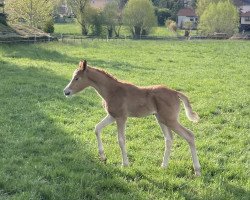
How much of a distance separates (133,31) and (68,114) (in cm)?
6954

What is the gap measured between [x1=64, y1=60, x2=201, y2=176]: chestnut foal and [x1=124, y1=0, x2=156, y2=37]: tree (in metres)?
71.6

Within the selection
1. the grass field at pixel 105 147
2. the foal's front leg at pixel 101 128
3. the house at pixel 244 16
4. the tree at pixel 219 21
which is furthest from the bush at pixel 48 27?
the foal's front leg at pixel 101 128

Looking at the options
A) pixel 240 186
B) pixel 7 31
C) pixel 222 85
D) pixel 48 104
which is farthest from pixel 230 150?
pixel 7 31

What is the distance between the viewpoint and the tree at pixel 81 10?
254ft

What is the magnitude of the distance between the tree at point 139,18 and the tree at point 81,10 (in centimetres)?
753

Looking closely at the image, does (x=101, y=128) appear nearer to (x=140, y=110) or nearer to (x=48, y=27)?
(x=140, y=110)

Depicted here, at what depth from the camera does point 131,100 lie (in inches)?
336

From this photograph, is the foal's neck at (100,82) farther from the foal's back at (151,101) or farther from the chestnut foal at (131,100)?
the foal's back at (151,101)

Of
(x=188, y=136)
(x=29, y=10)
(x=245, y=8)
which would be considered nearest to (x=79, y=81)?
(x=188, y=136)

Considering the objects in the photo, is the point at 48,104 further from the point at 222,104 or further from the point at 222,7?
the point at 222,7

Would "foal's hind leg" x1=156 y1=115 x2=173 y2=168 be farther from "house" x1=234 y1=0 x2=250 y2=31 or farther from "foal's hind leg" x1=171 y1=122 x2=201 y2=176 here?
"house" x1=234 y1=0 x2=250 y2=31

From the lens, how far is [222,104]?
1556cm

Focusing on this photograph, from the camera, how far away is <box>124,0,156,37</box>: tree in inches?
3118

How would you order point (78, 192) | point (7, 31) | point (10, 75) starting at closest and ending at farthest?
point (78, 192)
point (10, 75)
point (7, 31)
